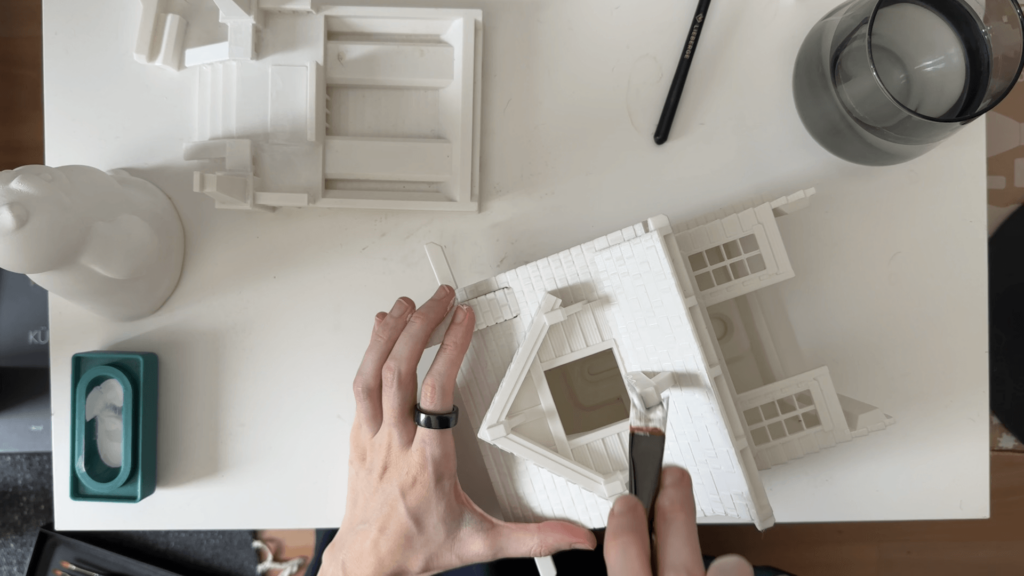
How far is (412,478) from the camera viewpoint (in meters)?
0.64

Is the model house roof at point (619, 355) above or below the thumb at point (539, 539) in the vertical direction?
above

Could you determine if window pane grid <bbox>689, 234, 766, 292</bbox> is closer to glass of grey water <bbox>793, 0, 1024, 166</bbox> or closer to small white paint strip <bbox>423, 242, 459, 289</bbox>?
glass of grey water <bbox>793, 0, 1024, 166</bbox>

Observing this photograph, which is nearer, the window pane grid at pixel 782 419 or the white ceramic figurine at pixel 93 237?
the white ceramic figurine at pixel 93 237

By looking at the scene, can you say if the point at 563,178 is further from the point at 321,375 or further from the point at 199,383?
the point at 199,383

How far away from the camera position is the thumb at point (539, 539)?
619 millimetres

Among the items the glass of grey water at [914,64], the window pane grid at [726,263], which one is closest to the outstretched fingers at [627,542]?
the window pane grid at [726,263]

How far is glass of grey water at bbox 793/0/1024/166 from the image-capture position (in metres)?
0.59

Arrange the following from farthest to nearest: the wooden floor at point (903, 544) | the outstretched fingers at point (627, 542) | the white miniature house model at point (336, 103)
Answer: the wooden floor at point (903, 544)
the white miniature house model at point (336, 103)
the outstretched fingers at point (627, 542)

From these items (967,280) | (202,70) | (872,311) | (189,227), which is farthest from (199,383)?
(967,280)

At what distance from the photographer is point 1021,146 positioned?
0.92 metres

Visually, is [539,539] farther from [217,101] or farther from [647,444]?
[217,101]

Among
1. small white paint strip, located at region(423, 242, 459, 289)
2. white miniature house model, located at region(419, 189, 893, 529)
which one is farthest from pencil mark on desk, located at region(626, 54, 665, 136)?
small white paint strip, located at region(423, 242, 459, 289)

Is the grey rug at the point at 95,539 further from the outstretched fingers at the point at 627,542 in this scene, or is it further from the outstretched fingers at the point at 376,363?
the outstretched fingers at the point at 627,542

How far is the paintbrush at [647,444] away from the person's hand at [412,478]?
14 cm
